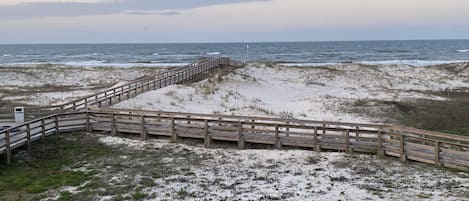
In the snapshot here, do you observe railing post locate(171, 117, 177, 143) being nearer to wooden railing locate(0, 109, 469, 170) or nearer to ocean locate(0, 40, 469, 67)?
wooden railing locate(0, 109, 469, 170)

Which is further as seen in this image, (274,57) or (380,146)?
(274,57)

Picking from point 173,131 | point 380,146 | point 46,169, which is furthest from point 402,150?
point 46,169

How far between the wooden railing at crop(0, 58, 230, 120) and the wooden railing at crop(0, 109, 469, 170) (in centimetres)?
392

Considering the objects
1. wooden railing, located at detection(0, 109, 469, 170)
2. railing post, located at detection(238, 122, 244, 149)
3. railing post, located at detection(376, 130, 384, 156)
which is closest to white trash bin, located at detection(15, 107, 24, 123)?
wooden railing, located at detection(0, 109, 469, 170)

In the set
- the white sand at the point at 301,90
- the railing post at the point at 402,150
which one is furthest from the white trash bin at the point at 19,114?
the railing post at the point at 402,150

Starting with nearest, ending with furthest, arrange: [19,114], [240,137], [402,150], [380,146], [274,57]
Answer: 1. [402,150]
2. [380,146]
3. [240,137]
4. [19,114]
5. [274,57]

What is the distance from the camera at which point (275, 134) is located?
17422mm

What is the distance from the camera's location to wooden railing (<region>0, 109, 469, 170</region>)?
594 inches

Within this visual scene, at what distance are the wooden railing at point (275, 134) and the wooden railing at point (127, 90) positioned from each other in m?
3.92

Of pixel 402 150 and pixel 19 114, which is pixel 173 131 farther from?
pixel 402 150

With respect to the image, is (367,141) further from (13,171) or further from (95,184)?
(13,171)

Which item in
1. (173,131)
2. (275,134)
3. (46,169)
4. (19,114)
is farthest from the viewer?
(19,114)

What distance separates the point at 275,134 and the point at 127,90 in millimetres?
16087

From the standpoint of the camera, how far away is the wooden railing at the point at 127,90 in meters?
24.1
